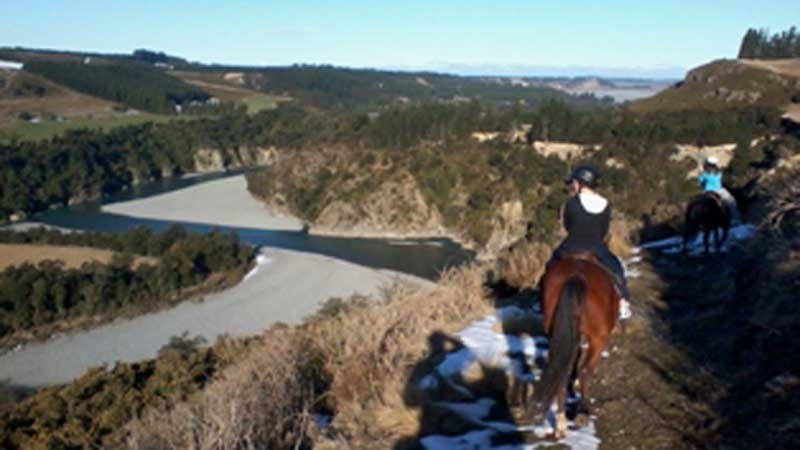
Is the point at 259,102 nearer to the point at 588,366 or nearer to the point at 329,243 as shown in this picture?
the point at 329,243

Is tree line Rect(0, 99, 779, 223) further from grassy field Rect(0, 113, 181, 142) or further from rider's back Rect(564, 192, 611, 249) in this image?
rider's back Rect(564, 192, 611, 249)

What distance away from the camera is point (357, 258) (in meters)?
46.2

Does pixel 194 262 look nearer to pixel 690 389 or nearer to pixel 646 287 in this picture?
pixel 646 287

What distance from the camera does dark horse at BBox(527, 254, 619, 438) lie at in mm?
4816

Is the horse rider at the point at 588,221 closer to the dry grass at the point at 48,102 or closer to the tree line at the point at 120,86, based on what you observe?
the dry grass at the point at 48,102

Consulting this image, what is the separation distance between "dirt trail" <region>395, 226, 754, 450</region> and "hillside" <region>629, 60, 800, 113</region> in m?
51.2

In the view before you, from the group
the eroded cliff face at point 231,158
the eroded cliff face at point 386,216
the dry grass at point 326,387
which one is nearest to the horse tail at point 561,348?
the dry grass at point 326,387

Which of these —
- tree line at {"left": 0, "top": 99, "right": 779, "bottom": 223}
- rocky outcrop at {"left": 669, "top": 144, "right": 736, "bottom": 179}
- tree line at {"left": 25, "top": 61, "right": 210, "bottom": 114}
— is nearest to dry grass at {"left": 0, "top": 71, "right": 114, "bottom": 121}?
tree line at {"left": 25, "top": 61, "right": 210, "bottom": 114}

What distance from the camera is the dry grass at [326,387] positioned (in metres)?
4.84

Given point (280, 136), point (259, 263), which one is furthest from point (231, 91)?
point (259, 263)

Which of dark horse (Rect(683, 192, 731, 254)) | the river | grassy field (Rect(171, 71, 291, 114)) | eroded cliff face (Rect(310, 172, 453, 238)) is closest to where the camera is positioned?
dark horse (Rect(683, 192, 731, 254))

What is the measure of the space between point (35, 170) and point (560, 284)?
74.1m

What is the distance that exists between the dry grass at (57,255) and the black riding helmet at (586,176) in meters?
36.9

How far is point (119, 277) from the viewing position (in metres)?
36.4
